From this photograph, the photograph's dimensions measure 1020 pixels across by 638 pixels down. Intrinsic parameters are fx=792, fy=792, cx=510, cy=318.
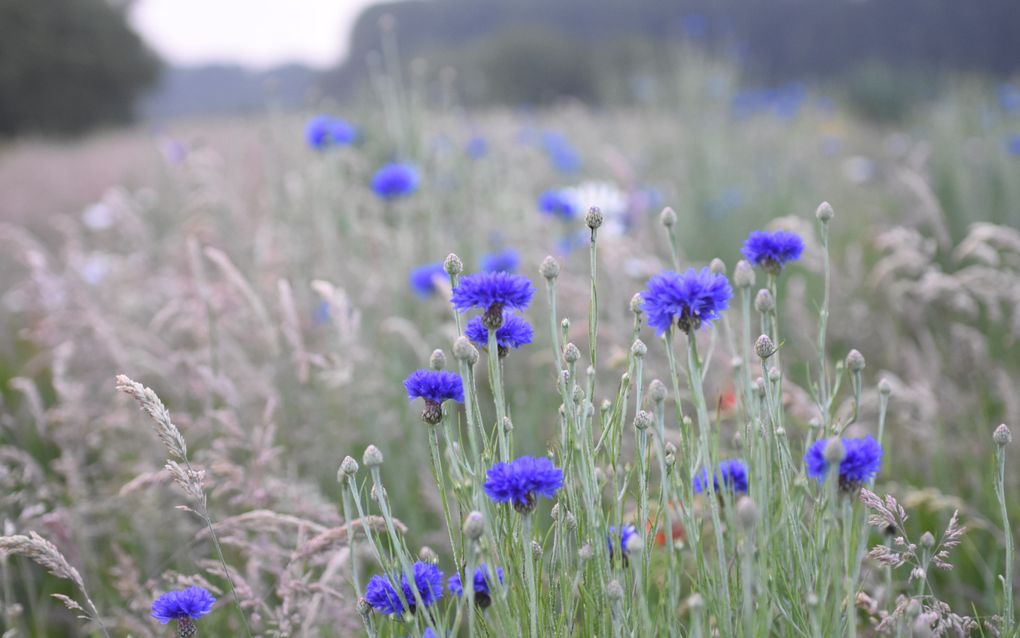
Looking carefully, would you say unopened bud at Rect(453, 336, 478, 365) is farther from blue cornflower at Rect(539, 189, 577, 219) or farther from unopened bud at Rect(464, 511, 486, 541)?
blue cornflower at Rect(539, 189, 577, 219)

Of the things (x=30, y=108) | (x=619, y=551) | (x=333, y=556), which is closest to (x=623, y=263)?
(x=333, y=556)

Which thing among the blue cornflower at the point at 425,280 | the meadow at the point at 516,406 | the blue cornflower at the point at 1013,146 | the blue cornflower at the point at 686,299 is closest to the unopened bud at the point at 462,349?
the meadow at the point at 516,406

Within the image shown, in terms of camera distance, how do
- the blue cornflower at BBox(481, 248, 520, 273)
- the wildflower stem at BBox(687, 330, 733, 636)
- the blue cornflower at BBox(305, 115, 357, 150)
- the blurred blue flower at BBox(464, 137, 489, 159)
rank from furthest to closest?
1. the blurred blue flower at BBox(464, 137, 489, 159)
2. the blue cornflower at BBox(305, 115, 357, 150)
3. the blue cornflower at BBox(481, 248, 520, 273)
4. the wildflower stem at BBox(687, 330, 733, 636)

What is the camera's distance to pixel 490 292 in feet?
2.93

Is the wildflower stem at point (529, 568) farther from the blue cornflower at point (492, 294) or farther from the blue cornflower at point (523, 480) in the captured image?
the blue cornflower at point (492, 294)

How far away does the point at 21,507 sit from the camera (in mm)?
1960

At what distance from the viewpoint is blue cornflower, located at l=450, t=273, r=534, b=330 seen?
89cm

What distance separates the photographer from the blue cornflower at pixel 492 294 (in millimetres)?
891

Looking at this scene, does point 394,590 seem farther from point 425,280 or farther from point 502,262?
point 502,262

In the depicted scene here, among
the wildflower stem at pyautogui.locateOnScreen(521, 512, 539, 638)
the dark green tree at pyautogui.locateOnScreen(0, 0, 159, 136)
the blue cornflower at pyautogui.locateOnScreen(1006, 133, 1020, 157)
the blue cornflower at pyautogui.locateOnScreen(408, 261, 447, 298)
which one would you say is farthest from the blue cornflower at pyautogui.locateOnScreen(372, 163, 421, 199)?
the dark green tree at pyautogui.locateOnScreen(0, 0, 159, 136)

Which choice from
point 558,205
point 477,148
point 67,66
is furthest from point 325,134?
point 67,66

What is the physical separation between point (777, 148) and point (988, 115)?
1.26 meters

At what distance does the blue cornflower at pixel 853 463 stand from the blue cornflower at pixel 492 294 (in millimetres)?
358

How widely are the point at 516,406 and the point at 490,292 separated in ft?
4.65
